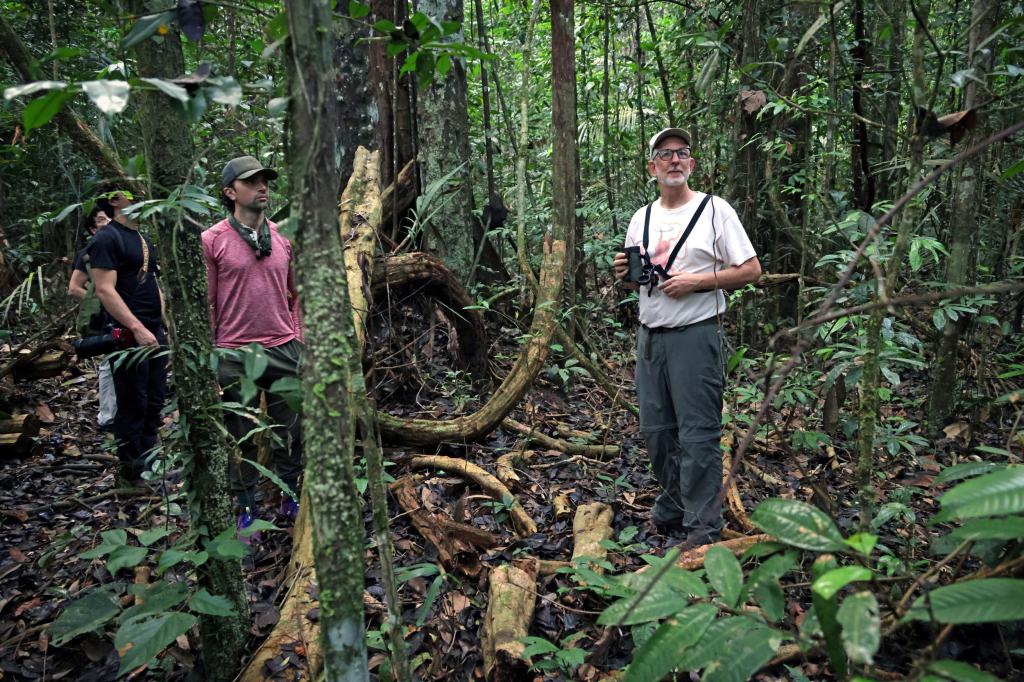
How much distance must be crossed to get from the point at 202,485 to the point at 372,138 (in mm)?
4346

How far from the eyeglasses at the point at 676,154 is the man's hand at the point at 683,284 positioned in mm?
631

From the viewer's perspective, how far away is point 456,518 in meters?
3.47

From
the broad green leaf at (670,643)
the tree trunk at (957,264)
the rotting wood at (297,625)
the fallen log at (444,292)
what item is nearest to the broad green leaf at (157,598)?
the rotting wood at (297,625)

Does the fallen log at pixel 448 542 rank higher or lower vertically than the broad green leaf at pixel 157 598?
lower

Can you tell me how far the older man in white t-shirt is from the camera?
3473 mm

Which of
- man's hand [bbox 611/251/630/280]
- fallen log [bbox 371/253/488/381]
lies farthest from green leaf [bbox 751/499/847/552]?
fallen log [bbox 371/253/488/381]

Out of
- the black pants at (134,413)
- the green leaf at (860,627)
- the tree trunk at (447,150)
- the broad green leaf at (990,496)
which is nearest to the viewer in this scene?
the green leaf at (860,627)

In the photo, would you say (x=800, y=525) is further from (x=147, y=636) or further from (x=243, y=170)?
(x=243, y=170)

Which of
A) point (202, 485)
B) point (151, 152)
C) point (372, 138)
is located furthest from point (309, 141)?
point (372, 138)

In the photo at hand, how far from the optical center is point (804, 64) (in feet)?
21.4

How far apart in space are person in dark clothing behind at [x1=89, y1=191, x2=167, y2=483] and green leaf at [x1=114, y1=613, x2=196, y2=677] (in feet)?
8.40

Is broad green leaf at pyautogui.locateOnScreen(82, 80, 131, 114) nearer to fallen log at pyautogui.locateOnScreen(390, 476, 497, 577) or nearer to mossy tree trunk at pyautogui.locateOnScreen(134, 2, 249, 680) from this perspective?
mossy tree trunk at pyautogui.locateOnScreen(134, 2, 249, 680)

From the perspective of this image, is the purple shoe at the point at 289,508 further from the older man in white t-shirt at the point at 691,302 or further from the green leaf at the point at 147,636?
the older man in white t-shirt at the point at 691,302

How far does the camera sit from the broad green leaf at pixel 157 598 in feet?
6.78
